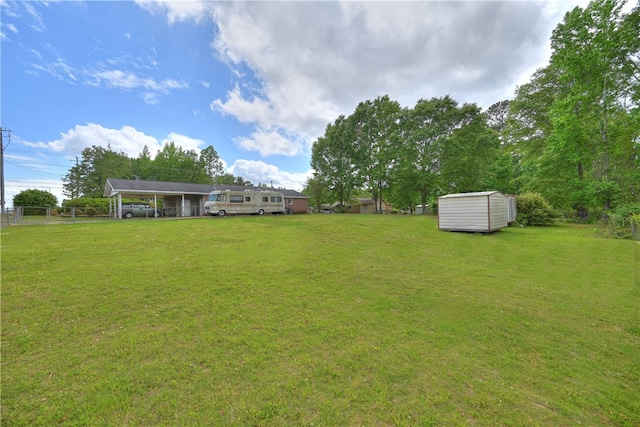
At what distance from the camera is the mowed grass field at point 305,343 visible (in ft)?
7.70

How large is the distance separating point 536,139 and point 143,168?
61.6 meters

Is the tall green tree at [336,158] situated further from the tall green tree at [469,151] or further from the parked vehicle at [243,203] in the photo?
the tall green tree at [469,151]

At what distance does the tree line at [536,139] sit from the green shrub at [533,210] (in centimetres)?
184

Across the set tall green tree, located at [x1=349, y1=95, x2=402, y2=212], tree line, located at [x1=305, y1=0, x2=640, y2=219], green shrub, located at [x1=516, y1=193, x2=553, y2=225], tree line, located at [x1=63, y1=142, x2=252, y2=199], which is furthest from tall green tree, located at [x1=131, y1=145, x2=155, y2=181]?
green shrub, located at [x1=516, y1=193, x2=553, y2=225]

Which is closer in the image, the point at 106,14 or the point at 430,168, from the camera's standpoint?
the point at 106,14

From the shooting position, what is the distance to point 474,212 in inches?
544

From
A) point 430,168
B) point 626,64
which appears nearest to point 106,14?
point 430,168

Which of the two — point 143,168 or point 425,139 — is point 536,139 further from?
point 143,168

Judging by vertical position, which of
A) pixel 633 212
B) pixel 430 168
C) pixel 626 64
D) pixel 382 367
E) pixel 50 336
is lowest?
pixel 382 367

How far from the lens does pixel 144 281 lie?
509 centimetres

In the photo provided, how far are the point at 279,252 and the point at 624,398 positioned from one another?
7.19 m

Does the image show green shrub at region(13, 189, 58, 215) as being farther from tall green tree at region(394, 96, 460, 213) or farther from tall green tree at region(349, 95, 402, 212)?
tall green tree at region(394, 96, 460, 213)

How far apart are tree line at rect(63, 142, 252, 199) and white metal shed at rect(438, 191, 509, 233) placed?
49047mm

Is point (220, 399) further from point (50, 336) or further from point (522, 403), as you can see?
point (522, 403)
